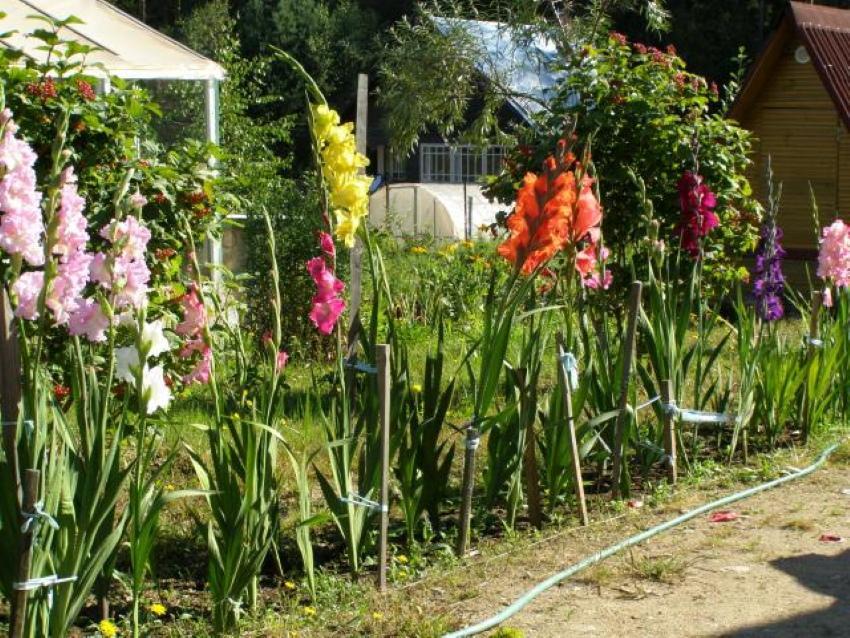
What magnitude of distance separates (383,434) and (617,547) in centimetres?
105

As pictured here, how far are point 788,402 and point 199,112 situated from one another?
7921 mm

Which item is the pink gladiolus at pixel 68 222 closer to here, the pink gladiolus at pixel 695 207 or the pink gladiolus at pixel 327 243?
the pink gladiolus at pixel 327 243

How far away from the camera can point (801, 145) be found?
14.3 m

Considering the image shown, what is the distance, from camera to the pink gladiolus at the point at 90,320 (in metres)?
3.21

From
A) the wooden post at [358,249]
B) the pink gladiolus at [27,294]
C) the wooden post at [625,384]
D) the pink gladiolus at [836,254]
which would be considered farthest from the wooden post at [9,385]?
the pink gladiolus at [836,254]

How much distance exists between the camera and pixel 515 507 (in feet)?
15.8

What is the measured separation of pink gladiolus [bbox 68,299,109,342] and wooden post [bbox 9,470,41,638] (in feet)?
1.27

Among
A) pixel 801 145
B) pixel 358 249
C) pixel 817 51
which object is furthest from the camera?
pixel 801 145

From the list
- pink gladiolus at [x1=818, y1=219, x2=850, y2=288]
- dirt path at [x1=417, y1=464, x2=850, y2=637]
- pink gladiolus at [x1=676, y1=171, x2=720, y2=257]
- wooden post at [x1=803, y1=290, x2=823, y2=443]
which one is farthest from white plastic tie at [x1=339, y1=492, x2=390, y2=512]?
pink gladiolus at [x1=818, y1=219, x2=850, y2=288]

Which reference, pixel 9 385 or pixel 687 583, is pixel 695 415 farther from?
pixel 9 385

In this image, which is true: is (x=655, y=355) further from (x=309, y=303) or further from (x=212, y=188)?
(x=309, y=303)

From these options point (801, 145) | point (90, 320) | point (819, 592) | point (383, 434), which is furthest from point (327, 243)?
point (801, 145)

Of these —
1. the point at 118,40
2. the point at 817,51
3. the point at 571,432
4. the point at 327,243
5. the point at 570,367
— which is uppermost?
the point at 817,51

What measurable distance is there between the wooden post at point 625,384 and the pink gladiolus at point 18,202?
8.57 feet
